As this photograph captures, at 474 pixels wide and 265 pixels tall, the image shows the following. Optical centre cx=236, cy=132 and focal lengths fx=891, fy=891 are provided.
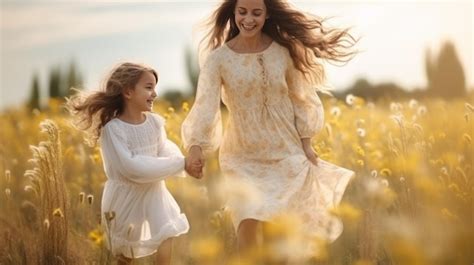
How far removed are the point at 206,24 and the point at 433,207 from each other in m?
2.09

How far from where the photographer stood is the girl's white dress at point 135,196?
4387 millimetres

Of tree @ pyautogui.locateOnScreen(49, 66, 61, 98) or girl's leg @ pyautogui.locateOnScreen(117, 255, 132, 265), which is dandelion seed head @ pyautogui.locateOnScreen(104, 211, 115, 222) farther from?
tree @ pyautogui.locateOnScreen(49, 66, 61, 98)

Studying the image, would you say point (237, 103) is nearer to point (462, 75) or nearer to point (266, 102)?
point (266, 102)

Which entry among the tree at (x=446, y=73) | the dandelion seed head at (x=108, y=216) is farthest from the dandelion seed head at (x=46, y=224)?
the tree at (x=446, y=73)

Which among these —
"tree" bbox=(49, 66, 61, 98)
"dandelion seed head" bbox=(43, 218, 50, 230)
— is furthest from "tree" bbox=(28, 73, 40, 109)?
"dandelion seed head" bbox=(43, 218, 50, 230)

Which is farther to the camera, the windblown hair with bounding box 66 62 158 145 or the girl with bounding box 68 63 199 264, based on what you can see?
the windblown hair with bounding box 66 62 158 145

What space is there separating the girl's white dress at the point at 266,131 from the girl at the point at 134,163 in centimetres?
25

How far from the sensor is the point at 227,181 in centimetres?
464

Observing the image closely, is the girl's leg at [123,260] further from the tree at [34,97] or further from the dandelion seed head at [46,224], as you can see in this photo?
the tree at [34,97]

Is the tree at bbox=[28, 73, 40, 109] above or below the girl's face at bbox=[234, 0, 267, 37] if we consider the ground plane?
below

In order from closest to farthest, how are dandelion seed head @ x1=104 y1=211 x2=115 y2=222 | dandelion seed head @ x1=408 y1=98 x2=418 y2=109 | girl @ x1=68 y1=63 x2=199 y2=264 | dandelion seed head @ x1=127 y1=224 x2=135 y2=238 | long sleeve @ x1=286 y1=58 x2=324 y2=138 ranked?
1. dandelion seed head @ x1=104 y1=211 x2=115 y2=222
2. dandelion seed head @ x1=127 y1=224 x2=135 y2=238
3. girl @ x1=68 y1=63 x2=199 y2=264
4. long sleeve @ x1=286 y1=58 x2=324 y2=138
5. dandelion seed head @ x1=408 y1=98 x2=418 y2=109

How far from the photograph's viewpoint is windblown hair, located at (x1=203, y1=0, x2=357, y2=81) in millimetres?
4762

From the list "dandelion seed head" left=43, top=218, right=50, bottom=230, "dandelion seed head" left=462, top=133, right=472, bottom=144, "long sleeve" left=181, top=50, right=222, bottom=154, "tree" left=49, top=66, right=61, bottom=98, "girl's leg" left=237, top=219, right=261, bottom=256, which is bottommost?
"tree" left=49, top=66, right=61, bottom=98

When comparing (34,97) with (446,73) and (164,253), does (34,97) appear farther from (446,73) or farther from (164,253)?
(164,253)
